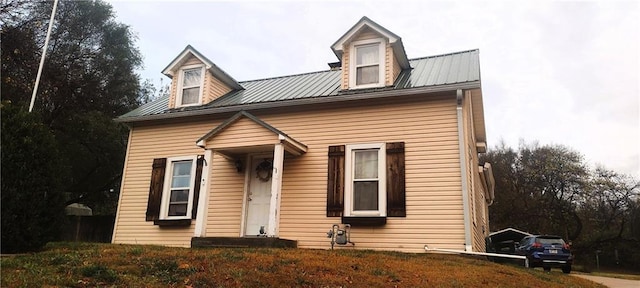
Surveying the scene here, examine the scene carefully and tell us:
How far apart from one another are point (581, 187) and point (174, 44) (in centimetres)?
3206

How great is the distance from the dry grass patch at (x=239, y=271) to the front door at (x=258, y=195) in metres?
3.69

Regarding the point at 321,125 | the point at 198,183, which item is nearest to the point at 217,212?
the point at 198,183

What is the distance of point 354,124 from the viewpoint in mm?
11070

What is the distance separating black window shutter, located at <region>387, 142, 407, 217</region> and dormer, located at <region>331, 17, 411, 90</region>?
1883mm

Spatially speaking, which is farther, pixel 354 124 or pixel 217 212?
pixel 217 212

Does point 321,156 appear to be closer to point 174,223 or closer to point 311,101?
point 311,101

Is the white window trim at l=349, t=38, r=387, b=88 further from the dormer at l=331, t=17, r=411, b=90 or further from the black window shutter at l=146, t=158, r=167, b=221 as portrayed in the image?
the black window shutter at l=146, t=158, r=167, b=221

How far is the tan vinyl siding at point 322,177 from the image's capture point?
9.82m

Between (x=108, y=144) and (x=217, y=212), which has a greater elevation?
(x=108, y=144)

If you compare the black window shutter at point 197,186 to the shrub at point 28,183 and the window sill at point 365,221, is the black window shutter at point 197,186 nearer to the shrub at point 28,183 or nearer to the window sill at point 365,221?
the shrub at point 28,183

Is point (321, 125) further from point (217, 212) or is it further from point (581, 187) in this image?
point (581, 187)

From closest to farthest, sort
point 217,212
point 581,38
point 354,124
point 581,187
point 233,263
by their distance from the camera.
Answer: point 233,263
point 354,124
point 217,212
point 581,38
point 581,187

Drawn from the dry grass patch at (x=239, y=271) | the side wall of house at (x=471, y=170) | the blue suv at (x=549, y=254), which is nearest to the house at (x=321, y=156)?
the side wall of house at (x=471, y=170)

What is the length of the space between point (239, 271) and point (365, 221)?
4763 millimetres
